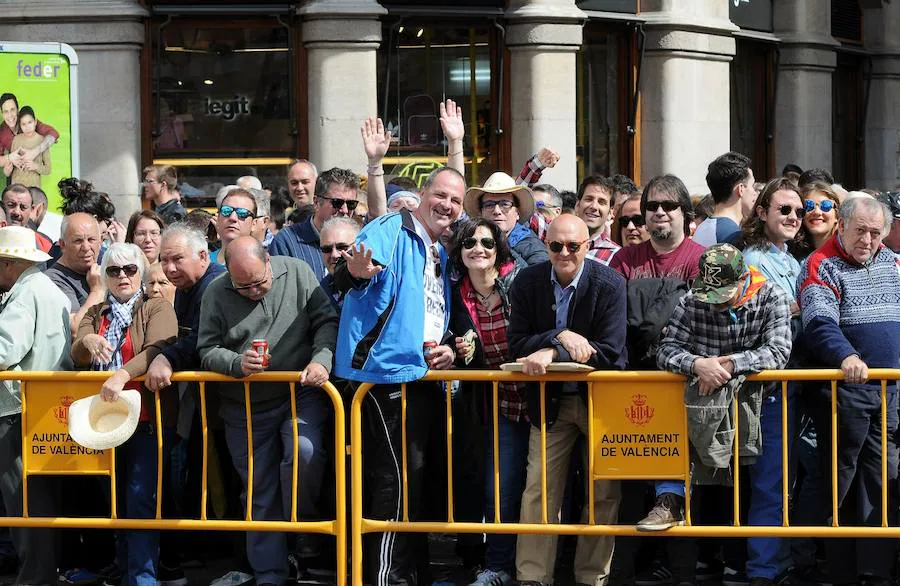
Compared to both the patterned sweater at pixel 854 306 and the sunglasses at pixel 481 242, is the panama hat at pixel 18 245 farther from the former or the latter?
the patterned sweater at pixel 854 306

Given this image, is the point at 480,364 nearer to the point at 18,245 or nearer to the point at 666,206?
the point at 666,206

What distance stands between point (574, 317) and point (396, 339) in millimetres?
939

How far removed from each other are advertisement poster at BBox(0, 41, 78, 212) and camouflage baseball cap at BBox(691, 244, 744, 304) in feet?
22.2

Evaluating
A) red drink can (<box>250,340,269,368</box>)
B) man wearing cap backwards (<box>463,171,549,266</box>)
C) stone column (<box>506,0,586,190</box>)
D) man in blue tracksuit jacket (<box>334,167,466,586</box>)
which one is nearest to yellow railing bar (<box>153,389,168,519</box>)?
red drink can (<box>250,340,269,368</box>)

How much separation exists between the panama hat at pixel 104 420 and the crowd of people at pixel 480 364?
13 cm

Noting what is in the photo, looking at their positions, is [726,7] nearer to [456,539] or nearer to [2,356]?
[456,539]

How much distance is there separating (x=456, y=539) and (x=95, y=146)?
22.8ft

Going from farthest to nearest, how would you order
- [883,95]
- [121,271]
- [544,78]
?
[883,95] < [544,78] < [121,271]

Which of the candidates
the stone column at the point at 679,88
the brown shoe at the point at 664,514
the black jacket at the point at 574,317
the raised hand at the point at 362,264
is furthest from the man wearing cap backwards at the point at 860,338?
the stone column at the point at 679,88

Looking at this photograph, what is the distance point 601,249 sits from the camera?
9016 mm

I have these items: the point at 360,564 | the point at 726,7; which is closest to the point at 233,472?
the point at 360,564

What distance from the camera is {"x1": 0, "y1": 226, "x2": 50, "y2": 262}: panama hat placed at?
26.3ft

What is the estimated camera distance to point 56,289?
318 inches

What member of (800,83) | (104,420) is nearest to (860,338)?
(104,420)
